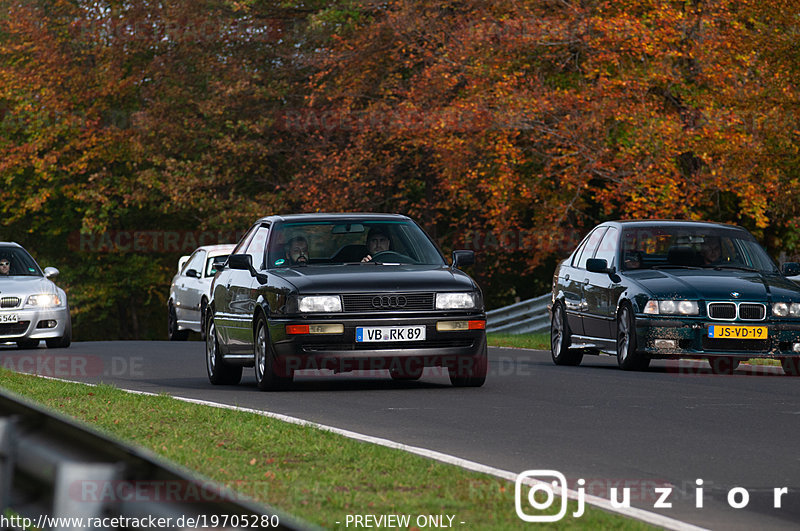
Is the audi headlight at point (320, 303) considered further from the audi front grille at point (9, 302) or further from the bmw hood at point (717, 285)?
the audi front grille at point (9, 302)

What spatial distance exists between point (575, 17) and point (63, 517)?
2766cm

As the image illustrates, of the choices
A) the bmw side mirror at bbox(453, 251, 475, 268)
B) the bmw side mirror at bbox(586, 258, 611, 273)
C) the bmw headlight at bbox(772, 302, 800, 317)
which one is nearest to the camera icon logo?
the bmw side mirror at bbox(453, 251, 475, 268)

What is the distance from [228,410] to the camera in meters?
11.2

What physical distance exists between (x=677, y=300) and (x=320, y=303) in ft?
14.7

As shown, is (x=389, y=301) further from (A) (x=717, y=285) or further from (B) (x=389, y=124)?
(B) (x=389, y=124)

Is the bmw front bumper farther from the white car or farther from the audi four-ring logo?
the audi four-ring logo

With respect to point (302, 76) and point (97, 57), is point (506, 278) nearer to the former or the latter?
point (302, 76)

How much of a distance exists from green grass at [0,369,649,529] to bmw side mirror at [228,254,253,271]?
3.24 metres

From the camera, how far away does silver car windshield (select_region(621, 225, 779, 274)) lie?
17312mm

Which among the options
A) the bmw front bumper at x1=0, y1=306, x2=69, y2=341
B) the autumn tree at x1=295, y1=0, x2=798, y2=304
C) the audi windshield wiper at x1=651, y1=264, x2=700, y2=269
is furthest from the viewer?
the autumn tree at x1=295, y1=0, x2=798, y2=304

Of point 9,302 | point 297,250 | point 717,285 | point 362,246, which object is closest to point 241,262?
point 297,250

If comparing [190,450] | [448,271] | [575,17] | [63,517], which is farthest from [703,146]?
[63,517]

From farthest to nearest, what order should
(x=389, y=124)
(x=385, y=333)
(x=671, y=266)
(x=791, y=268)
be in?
(x=389, y=124) < (x=671, y=266) < (x=791, y=268) < (x=385, y=333)

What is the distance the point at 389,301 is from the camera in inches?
524
